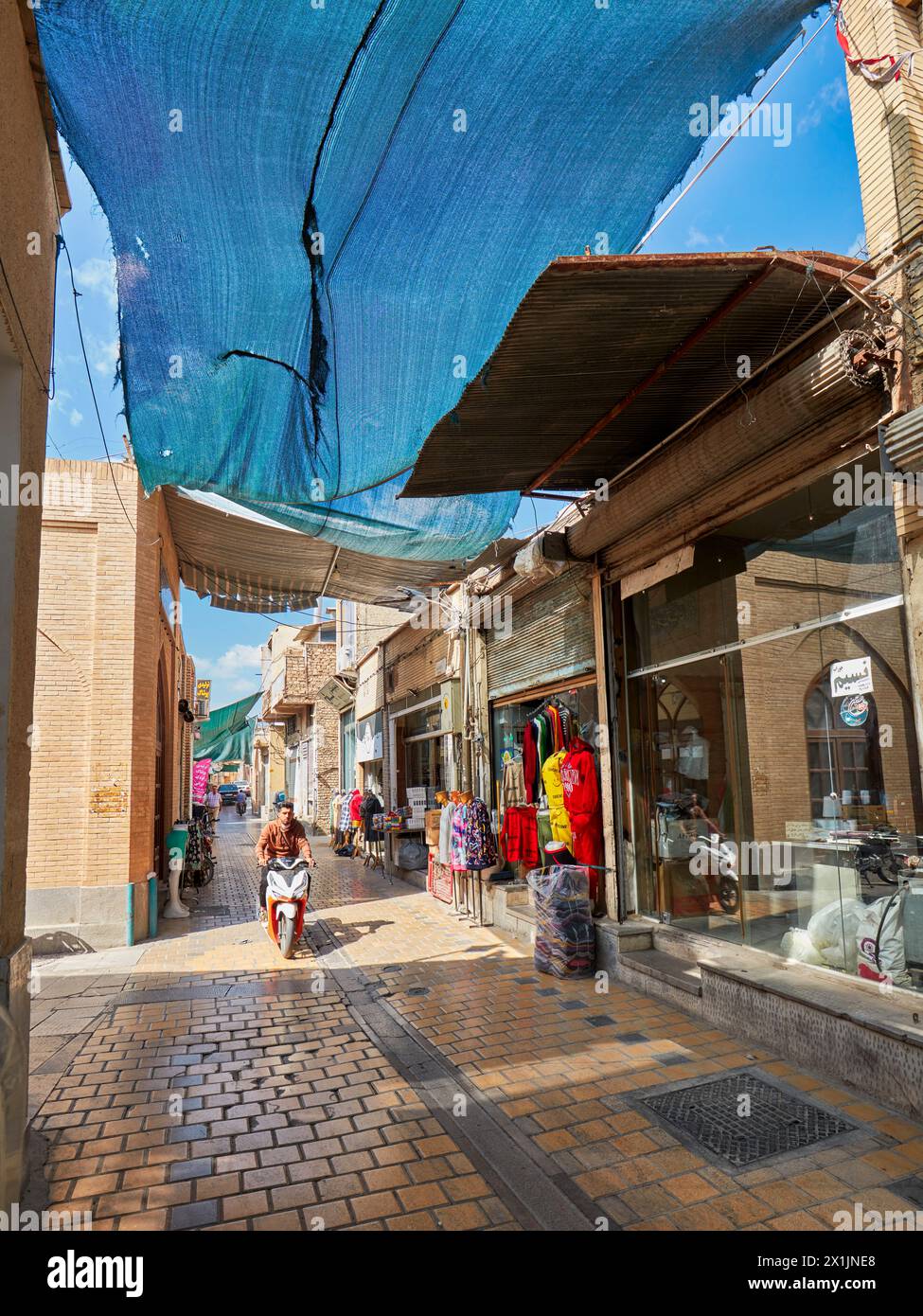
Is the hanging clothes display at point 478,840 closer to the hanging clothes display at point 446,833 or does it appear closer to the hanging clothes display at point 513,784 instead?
the hanging clothes display at point 513,784

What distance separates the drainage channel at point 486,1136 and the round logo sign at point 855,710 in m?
3.38

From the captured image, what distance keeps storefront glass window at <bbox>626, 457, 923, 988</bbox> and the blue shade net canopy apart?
8.69ft

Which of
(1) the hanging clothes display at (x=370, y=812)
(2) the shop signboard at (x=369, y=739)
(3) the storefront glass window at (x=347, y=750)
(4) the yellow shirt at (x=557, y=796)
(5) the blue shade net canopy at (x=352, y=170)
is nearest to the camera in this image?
(5) the blue shade net canopy at (x=352, y=170)

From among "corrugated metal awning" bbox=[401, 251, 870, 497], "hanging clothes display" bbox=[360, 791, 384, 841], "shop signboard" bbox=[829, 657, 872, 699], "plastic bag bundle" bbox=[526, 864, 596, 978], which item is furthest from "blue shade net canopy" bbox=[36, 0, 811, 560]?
"hanging clothes display" bbox=[360, 791, 384, 841]

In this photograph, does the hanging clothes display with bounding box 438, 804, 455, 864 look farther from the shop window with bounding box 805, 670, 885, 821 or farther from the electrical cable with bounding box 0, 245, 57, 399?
the electrical cable with bounding box 0, 245, 57, 399

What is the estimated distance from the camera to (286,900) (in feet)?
28.3

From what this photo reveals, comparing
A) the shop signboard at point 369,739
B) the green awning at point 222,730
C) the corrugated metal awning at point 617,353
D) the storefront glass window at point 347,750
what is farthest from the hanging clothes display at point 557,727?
the green awning at point 222,730

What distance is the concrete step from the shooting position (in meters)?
6.11

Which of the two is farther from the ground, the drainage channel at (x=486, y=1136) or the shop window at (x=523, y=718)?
the shop window at (x=523, y=718)

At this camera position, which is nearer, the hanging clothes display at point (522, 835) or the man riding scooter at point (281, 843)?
the man riding scooter at point (281, 843)

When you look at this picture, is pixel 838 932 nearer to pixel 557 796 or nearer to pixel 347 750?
pixel 557 796

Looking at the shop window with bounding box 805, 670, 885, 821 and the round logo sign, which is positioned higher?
the round logo sign

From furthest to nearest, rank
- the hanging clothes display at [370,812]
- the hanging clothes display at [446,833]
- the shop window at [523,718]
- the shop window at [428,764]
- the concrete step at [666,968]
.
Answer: the hanging clothes display at [370,812]
the shop window at [428,764]
the hanging clothes display at [446,833]
the shop window at [523,718]
the concrete step at [666,968]

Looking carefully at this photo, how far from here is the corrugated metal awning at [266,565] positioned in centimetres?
953
